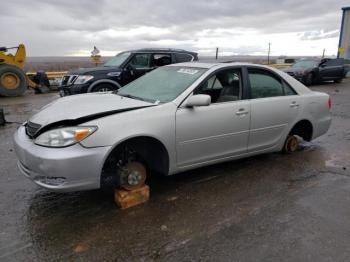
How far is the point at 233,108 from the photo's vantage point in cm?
449

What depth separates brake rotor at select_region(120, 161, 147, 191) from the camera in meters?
3.76

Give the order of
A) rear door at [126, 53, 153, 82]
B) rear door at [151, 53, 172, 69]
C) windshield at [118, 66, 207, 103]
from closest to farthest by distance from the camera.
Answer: windshield at [118, 66, 207, 103] → rear door at [126, 53, 153, 82] → rear door at [151, 53, 172, 69]

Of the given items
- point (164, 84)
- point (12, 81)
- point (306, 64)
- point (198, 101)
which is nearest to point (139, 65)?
point (164, 84)

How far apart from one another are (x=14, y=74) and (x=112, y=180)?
470 inches

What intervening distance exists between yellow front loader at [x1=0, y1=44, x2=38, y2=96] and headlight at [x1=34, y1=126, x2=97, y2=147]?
1172cm

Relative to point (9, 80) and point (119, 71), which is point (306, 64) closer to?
point (119, 71)

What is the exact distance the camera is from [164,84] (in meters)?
4.55

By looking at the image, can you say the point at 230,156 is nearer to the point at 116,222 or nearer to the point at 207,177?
the point at 207,177

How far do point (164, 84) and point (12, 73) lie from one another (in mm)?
11291

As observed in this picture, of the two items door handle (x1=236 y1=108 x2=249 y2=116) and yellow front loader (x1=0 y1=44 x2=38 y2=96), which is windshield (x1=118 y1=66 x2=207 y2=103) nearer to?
door handle (x1=236 y1=108 x2=249 y2=116)

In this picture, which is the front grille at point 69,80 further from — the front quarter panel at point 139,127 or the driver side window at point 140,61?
the front quarter panel at point 139,127

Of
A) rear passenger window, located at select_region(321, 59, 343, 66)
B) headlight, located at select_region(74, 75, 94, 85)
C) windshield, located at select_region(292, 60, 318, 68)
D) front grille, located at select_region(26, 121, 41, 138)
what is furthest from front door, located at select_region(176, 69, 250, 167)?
rear passenger window, located at select_region(321, 59, 343, 66)

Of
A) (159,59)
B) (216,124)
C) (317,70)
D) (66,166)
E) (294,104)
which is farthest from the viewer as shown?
(317,70)

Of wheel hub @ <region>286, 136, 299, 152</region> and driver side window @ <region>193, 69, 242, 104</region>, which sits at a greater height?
driver side window @ <region>193, 69, 242, 104</region>
